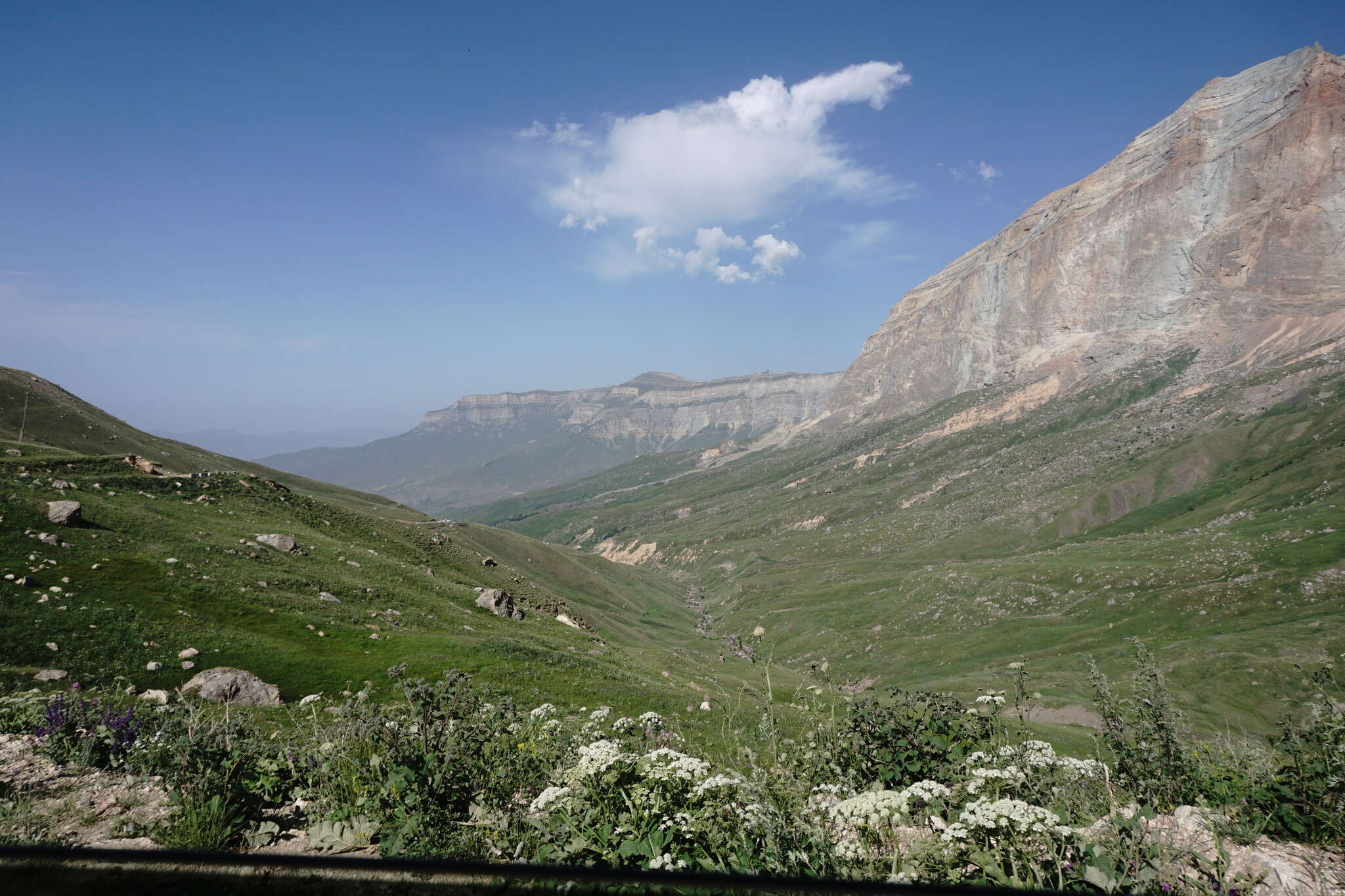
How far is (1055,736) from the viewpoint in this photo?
156 ft

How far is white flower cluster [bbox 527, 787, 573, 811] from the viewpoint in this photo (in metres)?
6.32

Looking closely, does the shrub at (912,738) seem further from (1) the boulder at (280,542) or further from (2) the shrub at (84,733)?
(1) the boulder at (280,542)

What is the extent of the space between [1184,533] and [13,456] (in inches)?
7127

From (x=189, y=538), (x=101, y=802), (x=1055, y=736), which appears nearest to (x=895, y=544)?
(x=1055, y=736)

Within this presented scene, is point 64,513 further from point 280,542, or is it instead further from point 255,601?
point 280,542

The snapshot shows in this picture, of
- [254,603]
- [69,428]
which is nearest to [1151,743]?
[254,603]

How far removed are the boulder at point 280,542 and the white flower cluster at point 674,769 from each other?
35.8 metres

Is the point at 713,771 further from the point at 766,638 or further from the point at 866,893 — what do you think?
the point at 766,638

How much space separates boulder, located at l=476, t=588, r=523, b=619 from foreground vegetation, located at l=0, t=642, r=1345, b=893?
34419 mm

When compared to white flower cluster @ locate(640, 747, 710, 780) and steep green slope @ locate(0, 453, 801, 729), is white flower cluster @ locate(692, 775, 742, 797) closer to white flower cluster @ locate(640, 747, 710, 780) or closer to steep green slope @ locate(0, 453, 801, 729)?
white flower cluster @ locate(640, 747, 710, 780)

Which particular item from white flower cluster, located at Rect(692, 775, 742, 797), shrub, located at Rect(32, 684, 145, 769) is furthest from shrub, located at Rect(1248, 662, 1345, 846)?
shrub, located at Rect(32, 684, 145, 769)

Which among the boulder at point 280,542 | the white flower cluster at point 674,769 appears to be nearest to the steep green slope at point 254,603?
the boulder at point 280,542

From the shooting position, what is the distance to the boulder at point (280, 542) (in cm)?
3434

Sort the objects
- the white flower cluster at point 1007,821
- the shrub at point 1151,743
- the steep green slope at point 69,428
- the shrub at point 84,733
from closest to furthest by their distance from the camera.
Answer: the white flower cluster at point 1007,821 < the shrub at point 1151,743 < the shrub at point 84,733 < the steep green slope at point 69,428
